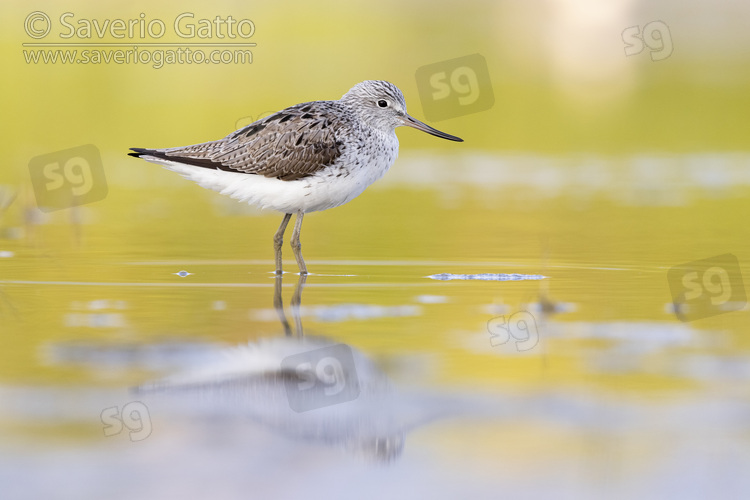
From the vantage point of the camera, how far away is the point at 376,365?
5684 millimetres

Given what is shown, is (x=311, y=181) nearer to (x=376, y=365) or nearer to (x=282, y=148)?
(x=282, y=148)

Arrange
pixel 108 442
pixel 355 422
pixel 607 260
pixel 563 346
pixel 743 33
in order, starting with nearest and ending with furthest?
1. pixel 108 442
2. pixel 355 422
3. pixel 563 346
4. pixel 607 260
5. pixel 743 33

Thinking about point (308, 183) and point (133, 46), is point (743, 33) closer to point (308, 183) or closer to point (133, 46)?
point (133, 46)

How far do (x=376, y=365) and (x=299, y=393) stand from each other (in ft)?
2.07

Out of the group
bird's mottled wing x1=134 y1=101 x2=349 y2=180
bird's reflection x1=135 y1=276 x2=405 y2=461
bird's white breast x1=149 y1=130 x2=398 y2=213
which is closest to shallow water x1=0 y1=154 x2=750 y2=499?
bird's reflection x1=135 y1=276 x2=405 y2=461

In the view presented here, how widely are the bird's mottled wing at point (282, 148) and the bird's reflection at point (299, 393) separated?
127 inches

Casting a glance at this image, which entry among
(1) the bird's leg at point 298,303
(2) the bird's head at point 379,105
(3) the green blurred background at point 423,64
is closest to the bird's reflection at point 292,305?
(1) the bird's leg at point 298,303

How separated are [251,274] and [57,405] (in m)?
4.04

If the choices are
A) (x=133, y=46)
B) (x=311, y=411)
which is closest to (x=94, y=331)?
(x=311, y=411)

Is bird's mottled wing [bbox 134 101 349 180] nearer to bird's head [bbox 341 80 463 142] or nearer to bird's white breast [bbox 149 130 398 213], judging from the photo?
bird's white breast [bbox 149 130 398 213]

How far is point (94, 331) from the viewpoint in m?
6.49

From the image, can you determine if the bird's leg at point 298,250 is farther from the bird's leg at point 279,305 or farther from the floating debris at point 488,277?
the floating debris at point 488,277

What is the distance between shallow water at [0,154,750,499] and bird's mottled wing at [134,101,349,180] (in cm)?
82

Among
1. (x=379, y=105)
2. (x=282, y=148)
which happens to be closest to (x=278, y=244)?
(x=282, y=148)
